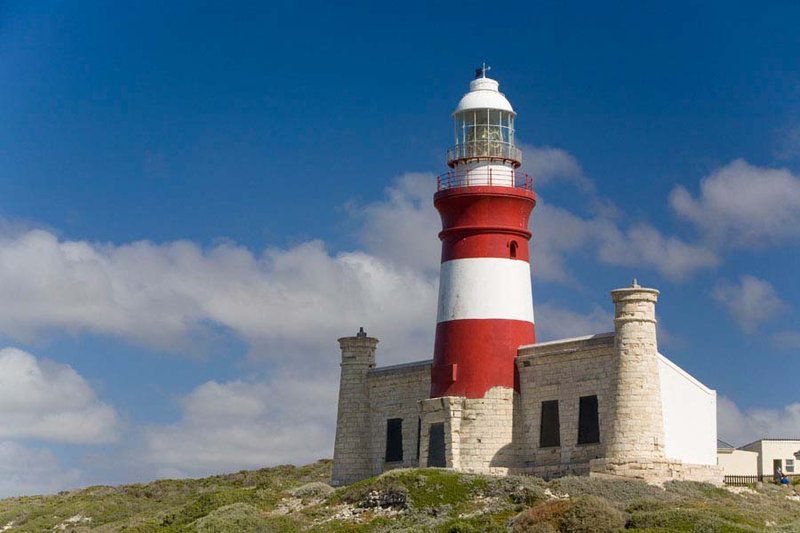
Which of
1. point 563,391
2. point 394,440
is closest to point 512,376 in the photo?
point 563,391

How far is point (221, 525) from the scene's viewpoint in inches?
1324

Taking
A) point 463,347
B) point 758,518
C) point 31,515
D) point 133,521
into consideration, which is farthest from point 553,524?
point 31,515

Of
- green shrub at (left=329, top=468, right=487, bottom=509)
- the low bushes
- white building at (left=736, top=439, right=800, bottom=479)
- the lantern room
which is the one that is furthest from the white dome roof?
white building at (left=736, top=439, right=800, bottom=479)

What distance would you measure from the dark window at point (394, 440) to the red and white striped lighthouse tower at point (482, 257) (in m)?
2.94

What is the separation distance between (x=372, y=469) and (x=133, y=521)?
8.18m

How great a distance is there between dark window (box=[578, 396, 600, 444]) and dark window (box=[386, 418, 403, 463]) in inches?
292

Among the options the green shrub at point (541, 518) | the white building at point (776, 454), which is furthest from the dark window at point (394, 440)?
the white building at point (776, 454)

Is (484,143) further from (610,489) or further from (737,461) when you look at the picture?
(737,461)

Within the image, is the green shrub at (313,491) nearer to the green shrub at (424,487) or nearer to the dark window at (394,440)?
the green shrub at (424,487)

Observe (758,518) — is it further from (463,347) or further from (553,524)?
(463,347)

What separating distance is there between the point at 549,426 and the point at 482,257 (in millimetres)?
5615

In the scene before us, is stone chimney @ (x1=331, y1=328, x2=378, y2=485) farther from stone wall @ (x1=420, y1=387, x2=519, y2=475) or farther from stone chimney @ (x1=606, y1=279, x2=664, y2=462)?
stone chimney @ (x1=606, y1=279, x2=664, y2=462)

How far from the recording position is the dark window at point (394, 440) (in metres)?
41.4

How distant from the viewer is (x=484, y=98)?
3953 cm
